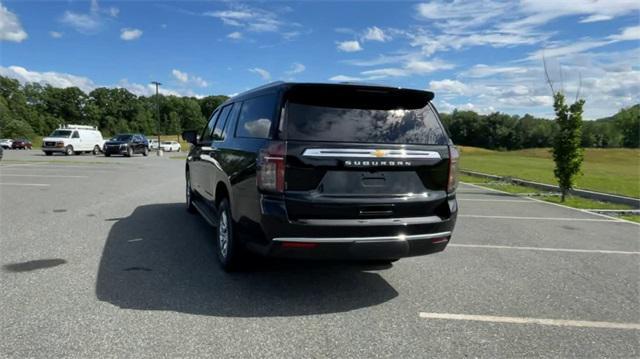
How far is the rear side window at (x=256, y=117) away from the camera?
418cm

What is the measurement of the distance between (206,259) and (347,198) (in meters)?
2.35

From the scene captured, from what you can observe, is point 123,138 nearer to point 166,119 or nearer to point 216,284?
point 216,284

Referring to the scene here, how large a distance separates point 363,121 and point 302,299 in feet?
5.56

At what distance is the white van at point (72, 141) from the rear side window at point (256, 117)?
104ft

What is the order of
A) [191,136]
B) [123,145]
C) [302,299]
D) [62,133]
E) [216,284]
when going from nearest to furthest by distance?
[302,299]
[216,284]
[191,136]
[123,145]
[62,133]

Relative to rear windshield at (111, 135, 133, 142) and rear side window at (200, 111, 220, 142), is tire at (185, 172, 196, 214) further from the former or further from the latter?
rear windshield at (111, 135, 133, 142)

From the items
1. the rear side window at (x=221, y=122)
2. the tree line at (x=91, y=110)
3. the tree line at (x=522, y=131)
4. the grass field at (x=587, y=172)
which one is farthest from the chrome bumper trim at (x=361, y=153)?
the tree line at (x=522, y=131)

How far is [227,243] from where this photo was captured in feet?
15.9

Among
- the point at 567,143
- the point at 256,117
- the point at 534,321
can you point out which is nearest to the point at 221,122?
the point at 256,117

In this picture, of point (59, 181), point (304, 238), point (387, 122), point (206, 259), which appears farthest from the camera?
point (59, 181)

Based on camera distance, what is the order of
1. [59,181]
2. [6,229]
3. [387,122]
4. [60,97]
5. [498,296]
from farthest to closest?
[60,97], [59,181], [6,229], [498,296], [387,122]

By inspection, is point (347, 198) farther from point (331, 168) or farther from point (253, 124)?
point (253, 124)

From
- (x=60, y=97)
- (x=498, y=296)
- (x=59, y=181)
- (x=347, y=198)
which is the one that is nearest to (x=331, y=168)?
(x=347, y=198)

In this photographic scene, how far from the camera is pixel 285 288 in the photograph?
4.49 m
